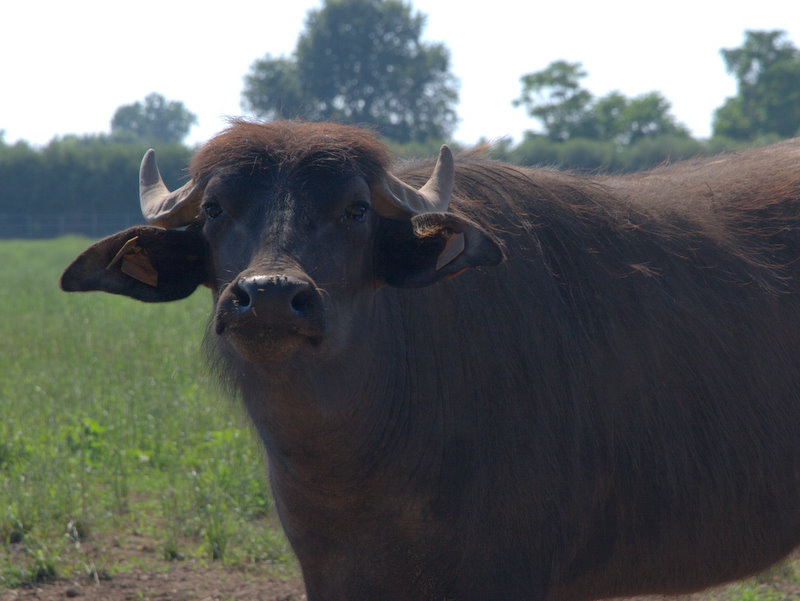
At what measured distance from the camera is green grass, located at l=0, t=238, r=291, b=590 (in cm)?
596

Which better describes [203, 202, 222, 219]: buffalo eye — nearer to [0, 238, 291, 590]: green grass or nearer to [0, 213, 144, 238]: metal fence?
[0, 238, 291, 590]: green grass

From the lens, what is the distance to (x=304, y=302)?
2.81 meters

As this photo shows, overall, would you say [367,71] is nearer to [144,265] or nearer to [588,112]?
[588,112]

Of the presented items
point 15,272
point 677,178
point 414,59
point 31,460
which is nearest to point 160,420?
point 31,460

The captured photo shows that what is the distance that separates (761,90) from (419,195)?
275ft

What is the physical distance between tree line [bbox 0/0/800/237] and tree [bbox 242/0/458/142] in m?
0.10

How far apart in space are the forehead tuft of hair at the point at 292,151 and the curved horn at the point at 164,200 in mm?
76

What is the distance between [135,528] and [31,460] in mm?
1423

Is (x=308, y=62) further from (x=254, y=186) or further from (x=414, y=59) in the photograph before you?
(x=254, y=186)

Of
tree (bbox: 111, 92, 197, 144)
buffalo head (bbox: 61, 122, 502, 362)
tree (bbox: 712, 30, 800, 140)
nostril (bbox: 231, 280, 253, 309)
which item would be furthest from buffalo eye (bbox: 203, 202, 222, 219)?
tree (bbox: 111, 92, 197, 144)

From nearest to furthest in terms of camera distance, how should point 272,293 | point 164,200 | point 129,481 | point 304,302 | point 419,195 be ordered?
point 272,293 < point 304,302 < point 419,195 < point 164,200 < point 129,481

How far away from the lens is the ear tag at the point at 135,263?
3.36 metres

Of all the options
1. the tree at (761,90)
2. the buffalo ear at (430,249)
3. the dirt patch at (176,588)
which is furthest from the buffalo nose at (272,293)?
the tree at (761,90)

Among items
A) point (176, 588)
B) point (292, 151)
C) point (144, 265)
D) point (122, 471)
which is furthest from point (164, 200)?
point (122, 471)
